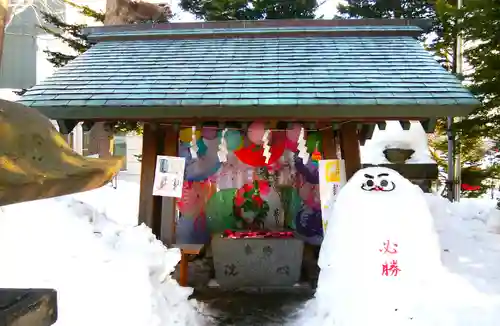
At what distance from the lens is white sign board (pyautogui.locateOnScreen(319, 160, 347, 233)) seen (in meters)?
7.29

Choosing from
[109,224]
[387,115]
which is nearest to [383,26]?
[387,115]

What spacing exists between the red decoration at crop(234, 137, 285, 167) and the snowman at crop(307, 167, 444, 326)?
2.83 m

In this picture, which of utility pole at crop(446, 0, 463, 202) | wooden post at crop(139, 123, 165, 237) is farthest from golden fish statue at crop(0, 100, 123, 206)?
utility pole at crop(446, 0, 463, 202)

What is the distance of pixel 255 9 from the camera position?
58.4 ft

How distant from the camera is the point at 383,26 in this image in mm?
8477

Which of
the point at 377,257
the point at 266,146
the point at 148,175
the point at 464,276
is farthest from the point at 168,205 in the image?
the point at 464,276

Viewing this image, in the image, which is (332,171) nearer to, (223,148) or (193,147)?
(223,148)

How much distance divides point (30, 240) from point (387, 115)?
486 centimetres

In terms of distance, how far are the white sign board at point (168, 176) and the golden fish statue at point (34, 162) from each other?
5.52 metres

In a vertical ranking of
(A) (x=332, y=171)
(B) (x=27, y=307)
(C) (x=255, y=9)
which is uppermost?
(C) (x=255, y=9)

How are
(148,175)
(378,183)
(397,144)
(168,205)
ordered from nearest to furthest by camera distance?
(378,183), (148,175), (168,205), (397,144)

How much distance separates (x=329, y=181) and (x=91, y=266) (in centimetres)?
370

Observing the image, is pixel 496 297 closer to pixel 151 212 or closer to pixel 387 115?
pixel 387 115

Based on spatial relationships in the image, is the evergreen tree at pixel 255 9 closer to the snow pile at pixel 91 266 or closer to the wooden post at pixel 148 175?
the wooden post at pixel 148 175
